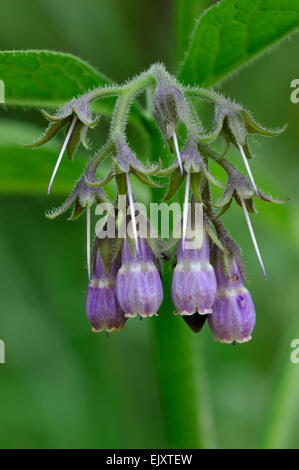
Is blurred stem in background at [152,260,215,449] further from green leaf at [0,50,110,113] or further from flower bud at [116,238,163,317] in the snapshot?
green leaf at [0,50,110,113]

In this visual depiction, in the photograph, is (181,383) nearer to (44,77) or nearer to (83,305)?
(44,77)

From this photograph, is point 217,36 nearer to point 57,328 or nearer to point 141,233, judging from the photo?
point 141,233

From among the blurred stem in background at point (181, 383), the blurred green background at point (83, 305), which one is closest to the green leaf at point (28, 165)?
the blurred stem in background at point (181, 383)
